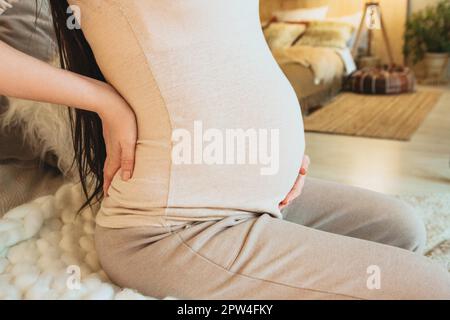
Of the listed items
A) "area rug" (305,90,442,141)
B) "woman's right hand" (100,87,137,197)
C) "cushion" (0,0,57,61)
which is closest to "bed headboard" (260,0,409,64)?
"area rug" (305,90,442,141)

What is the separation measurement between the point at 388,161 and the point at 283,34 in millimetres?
2687

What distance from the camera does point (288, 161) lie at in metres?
0.75

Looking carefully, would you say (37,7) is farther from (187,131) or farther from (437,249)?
(437,249)

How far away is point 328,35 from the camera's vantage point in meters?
4.76

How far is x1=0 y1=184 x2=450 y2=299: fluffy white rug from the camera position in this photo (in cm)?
68

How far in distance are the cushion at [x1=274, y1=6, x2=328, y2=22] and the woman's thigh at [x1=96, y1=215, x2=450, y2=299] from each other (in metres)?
4.99

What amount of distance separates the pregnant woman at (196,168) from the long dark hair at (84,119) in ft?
0.20

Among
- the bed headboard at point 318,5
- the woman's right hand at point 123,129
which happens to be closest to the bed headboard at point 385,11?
the bed headboard at point 318,5

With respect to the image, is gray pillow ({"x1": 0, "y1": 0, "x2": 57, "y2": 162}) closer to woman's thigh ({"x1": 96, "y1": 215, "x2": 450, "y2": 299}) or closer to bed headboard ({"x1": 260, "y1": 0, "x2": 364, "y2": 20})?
woman's thigh ({"x1": 96, "y1": 215, "x2": 450, "y2": 299})


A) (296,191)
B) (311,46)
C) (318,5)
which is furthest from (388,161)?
(318,5)

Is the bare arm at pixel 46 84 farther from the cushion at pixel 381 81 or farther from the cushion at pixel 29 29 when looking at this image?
the cushion at pixel 381 81

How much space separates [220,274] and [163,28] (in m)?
0.34

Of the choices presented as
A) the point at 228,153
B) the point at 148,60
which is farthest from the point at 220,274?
the point at 148,60

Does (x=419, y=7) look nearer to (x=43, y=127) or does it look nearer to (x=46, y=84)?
(x=43, y=127)
